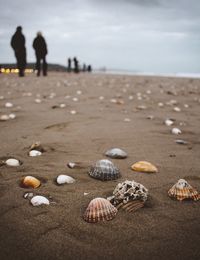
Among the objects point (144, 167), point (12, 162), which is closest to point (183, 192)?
point (144, 167)

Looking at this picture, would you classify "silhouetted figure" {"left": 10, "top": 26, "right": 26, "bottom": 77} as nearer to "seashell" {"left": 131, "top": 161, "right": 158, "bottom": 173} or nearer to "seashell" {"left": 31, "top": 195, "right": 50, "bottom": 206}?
"seashell" {"left": 131, "top": 161, "right": 158, "bottom": 173}

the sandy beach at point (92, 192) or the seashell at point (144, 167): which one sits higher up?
the seashell at point (144, 167)

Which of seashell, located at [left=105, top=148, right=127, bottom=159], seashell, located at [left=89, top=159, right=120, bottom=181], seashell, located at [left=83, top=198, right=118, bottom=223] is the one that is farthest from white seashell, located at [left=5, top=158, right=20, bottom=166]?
seashell, located at [left=83, top=198, right=118, bottom=223]

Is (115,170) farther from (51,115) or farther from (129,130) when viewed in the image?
(51,115)

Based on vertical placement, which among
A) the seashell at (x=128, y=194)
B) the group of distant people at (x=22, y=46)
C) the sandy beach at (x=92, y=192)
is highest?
the group of distant people at (x=22, y=46)

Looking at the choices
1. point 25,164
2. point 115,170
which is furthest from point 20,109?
point 115,170

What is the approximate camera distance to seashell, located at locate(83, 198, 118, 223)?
168 centimetres

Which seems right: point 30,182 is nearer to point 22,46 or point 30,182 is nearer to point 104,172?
point 104,172

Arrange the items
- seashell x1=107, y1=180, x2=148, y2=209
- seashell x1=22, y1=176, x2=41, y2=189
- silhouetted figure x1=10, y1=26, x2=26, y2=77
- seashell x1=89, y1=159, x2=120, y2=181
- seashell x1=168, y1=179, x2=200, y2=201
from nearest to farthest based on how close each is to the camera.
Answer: seashell x1=107, y1=180, x2=148, y2=209
seashell x1=168, y1=179, x2=200, y2=201
seashell x1=22, y1=176, x2=41, y2=189
seashell x1=89, y1=159, x2=120, y2=181
silhouetted figure x1=10, y1=26, x2=26, y2=77

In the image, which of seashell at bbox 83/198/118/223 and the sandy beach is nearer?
the sandy beach

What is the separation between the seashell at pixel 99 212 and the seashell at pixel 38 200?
0.29 metres

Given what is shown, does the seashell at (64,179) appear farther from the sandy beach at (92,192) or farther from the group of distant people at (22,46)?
the group of distant people at (22,46)

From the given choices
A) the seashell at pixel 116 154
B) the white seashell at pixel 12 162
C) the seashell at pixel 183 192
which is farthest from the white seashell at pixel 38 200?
the seashell at pixel 116 154

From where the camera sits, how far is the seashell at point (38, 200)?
71.5 inches
